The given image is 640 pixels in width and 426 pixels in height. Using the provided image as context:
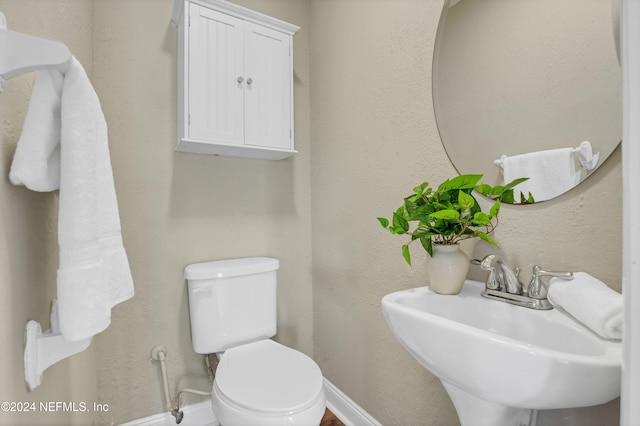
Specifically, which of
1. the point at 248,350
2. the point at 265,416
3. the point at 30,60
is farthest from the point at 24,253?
the point at 248,350

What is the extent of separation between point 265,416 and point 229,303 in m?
0.57

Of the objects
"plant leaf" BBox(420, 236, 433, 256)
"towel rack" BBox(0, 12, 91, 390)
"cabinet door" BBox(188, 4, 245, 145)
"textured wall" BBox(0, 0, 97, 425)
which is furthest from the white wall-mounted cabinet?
"plant leaf" BBox(420, 236, 433, 256)

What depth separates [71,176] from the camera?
0.65 m

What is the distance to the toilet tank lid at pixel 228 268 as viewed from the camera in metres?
1.36

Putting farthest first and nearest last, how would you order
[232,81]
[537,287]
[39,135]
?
[232,81] → [537,287] → [39,135]

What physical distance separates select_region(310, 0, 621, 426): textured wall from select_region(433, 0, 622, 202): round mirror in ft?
0.19

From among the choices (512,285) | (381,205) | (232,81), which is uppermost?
(232,81)

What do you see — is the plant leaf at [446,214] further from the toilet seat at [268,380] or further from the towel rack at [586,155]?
the toilet seat at [268,380]

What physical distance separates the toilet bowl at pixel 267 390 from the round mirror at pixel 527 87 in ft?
2.89

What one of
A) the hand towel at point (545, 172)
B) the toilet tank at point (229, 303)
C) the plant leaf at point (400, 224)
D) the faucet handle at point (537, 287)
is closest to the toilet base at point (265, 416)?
the toilet tank at point (229, 303)

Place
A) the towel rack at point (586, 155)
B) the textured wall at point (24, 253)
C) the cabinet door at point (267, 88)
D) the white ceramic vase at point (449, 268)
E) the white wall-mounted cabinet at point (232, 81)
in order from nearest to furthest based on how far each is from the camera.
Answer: the textured wall at point (24, 253) → the towel rack at point (586, 155) → the white ceramic vase at point (449, 268) → the white wall-mounted cabinet at point (232, 81) → the cabinet door at point (267, 88)

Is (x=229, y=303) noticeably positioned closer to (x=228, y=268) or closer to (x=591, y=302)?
(x=228, y=268)

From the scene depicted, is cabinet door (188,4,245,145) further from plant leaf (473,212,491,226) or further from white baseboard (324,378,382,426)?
white baseboard (324,378,382,426)

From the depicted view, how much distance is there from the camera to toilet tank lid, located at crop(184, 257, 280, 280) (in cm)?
136
